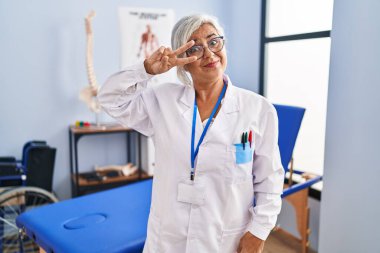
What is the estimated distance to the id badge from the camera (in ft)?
3.33

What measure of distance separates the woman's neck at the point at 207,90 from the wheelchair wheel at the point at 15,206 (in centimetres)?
160

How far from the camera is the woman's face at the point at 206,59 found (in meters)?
1.04

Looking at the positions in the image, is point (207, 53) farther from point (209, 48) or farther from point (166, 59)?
point (166, 59)

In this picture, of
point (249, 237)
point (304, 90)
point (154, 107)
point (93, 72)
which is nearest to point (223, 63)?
point (154, 107)

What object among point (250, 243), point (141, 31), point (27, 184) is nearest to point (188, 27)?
point (250, 243)

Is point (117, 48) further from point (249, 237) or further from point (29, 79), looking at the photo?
point (249, 237)

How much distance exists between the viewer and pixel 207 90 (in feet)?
3.68

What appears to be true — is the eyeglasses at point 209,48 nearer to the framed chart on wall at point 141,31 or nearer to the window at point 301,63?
the window at point 301,63

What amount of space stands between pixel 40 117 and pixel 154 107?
2.09 meters

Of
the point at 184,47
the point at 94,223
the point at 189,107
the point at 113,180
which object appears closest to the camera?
the point at 184,47

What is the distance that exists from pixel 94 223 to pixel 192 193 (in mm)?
770

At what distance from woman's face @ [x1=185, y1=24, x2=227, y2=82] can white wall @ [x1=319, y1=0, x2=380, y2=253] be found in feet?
2.25

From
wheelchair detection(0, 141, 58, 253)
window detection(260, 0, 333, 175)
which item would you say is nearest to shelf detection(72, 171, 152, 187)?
wheelchair detection(0, 141, 58, 253)

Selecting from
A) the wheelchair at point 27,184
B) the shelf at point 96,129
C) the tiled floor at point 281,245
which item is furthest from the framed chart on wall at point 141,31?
the tiled floor at point 281,245
